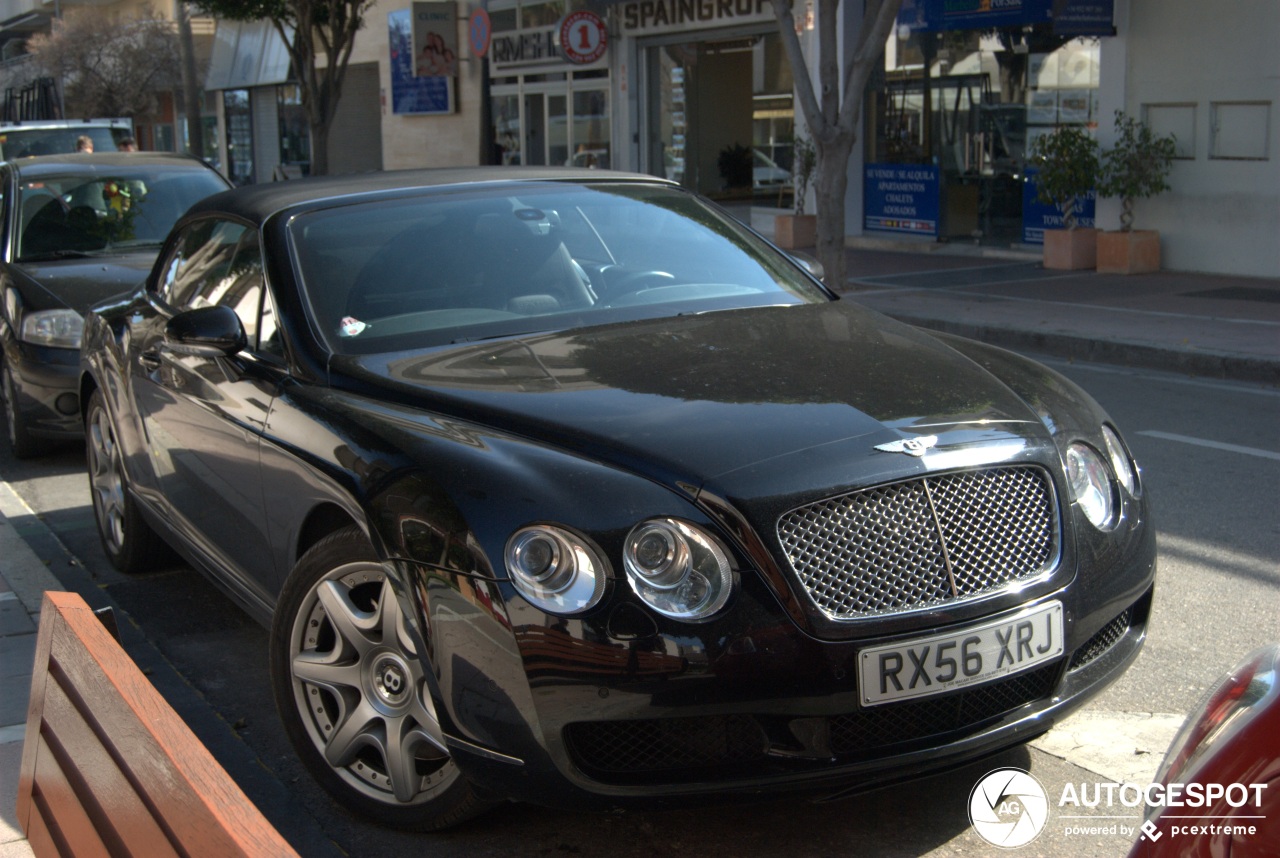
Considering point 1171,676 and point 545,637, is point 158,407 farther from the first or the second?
point 1171,676

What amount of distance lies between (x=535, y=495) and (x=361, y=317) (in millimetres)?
1346

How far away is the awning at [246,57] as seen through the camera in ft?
121

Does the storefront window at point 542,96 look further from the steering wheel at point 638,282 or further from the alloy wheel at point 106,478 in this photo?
the steering wheel at point 638,282

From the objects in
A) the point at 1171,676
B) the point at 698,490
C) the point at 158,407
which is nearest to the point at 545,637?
the point at 698,490

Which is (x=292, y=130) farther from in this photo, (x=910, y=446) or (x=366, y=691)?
(x=910, y=446)

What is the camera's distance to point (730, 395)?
10.8 feet

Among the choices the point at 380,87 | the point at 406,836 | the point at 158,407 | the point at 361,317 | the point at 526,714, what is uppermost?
the point at 380,87

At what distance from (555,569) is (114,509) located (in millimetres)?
3566

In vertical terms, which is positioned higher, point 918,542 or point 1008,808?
point 918,542

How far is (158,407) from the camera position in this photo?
15.9 ft

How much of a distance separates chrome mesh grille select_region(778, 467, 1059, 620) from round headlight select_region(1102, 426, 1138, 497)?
443mm

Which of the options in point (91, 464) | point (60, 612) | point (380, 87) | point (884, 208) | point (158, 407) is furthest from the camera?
point (380, 87)

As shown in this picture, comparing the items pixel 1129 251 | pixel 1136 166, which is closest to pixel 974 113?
pixel 1136 166

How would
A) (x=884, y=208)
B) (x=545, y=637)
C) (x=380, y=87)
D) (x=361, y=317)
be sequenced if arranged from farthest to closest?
(x=380, y=87) → (x=884, y=208) → (x=361, y=317) → (x=545, y=637)
